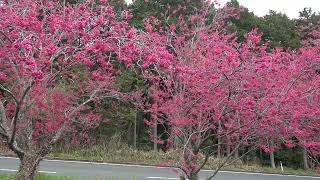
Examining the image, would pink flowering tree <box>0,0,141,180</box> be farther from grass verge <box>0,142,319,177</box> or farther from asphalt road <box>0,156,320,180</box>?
grass verge <box>0,142,319,177</box>

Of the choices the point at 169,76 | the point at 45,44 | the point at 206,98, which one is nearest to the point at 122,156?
the point at 169,76

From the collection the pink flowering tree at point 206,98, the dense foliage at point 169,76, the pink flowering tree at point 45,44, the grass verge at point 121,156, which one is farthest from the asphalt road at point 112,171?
the pink flowering tree at point 45,44

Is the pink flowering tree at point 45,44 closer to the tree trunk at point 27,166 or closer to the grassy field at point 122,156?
the tree trunk at point 27,166

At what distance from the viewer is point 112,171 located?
1384 centimetres

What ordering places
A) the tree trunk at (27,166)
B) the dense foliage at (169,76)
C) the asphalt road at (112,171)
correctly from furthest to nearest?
the asphalt road at (112,171), the tree trunk at (27,166), the dense foliage at (169,76)

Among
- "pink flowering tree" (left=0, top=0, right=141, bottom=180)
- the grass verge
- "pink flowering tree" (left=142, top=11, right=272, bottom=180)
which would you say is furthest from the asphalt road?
"pink flowering tree" (left=0, top=0, right=141, bottom=180)

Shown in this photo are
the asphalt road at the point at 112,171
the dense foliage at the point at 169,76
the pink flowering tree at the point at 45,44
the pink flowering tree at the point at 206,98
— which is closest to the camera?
the pink flowering tree at the point at 45,44

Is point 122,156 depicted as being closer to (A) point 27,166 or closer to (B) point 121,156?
(B) point 121,156

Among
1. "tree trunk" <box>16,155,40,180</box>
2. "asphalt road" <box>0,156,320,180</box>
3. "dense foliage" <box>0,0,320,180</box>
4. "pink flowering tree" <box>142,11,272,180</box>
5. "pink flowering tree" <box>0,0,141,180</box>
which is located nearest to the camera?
"pink flowering tree" <box>0,0,141,180</box>

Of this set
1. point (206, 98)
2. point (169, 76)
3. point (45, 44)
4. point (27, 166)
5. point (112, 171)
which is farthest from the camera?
point (112, 171)

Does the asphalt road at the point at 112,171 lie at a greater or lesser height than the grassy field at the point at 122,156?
lesser

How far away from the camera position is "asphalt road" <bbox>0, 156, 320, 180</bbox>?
1280 centimetres

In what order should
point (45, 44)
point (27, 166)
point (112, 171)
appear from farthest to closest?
point (112, 171) → point (27, 166) → point (45, 44)

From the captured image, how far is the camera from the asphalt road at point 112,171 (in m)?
12.8
